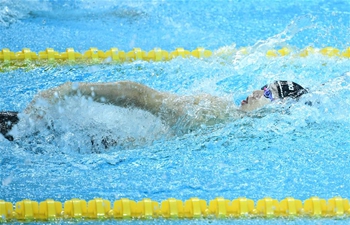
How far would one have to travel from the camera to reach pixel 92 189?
10.5 feet

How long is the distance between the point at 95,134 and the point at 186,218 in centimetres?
80

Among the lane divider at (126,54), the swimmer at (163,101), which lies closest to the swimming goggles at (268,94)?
the swimmer at (163,101)

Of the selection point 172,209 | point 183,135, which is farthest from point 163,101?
point 172,209

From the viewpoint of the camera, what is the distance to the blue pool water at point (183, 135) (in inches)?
128

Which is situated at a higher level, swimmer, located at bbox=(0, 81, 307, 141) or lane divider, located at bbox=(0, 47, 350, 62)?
lane divider, located at bbox=(0, 47, 350, 62)

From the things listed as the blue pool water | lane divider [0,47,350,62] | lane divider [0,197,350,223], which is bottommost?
lane divider [0,197,350,223]

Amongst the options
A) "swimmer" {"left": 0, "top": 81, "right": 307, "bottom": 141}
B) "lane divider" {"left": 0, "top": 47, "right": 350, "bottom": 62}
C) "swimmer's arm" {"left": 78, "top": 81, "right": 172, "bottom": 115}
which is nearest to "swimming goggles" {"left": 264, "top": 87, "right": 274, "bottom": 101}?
"swimmer" {"left": 0, "top": 81, "right": 307, "bottom": 141}

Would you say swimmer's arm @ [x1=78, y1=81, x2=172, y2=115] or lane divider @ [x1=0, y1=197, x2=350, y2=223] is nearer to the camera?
lane divider @ [x1=0, y1=197, x2=350, y2=223]

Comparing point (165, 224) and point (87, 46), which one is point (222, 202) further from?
point (87, 46)

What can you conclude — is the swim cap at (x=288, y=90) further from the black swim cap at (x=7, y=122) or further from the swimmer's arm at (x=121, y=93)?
the black swim cap at (x=7, y=122)

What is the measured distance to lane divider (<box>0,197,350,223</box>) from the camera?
292cm

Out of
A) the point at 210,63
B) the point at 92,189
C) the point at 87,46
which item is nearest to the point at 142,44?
the point at 87,46

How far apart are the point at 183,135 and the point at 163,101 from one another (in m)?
0.26

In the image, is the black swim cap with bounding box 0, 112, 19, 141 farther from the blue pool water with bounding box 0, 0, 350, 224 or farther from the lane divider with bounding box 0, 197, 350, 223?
the lane divider with bounding box 0, 197, 350, 223
